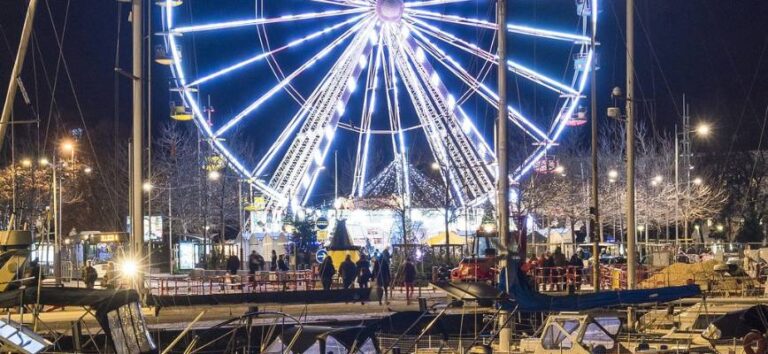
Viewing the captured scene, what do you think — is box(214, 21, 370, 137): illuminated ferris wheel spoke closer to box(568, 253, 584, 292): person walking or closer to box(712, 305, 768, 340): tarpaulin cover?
box(568, 253, 584, 292): person walking

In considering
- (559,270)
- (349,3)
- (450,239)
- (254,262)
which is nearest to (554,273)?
(559,270)

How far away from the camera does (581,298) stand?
59.1ft

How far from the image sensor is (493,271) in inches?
1481

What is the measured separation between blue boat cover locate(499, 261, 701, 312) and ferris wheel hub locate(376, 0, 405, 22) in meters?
32.6

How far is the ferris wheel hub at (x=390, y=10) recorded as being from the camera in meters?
50.7

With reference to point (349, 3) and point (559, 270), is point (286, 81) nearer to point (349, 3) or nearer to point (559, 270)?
point (349, 3)

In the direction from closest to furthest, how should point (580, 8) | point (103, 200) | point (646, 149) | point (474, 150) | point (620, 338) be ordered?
point (620, 338), point (580, 8), point (474, 150), point (103, 200), point (646, 149)

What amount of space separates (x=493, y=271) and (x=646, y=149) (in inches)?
2187

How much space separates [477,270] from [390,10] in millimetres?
16933

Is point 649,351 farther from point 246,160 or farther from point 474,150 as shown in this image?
point 246,160

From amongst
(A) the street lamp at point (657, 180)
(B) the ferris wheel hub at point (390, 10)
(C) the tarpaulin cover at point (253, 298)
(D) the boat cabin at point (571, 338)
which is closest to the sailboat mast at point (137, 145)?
(C) the tarpaulin cover at point (253, 298)

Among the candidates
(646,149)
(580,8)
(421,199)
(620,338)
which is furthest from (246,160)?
(620,338)

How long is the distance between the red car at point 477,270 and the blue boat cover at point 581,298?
56.0 ft

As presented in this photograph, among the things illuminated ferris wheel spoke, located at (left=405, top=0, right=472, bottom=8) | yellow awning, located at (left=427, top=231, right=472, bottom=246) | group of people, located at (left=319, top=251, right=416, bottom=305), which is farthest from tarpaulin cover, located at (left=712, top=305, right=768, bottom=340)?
yellow awning, located at (left=427, top=231, right=472, bottom=246)
